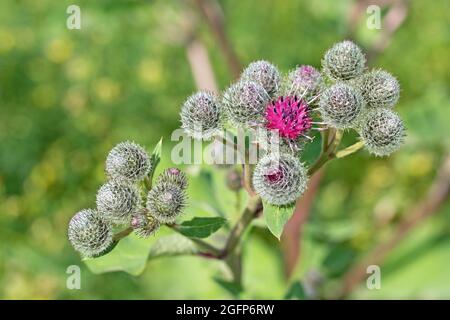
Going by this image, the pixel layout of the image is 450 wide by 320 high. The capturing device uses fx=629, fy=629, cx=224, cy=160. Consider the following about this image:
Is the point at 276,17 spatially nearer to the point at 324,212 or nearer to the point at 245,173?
the point at 324,212

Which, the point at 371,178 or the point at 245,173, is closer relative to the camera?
the point at 245,173

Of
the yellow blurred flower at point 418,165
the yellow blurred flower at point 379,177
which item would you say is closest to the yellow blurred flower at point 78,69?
the yellow blurred flower at point 379,177

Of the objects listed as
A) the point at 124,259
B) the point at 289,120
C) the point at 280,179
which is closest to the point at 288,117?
the point at 289,120

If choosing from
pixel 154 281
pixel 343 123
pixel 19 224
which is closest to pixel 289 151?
pixel 343 123

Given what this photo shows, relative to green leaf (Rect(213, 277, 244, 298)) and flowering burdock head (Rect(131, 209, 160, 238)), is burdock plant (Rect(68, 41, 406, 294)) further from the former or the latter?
green leaf (Rect(213, 277, 244, 298))

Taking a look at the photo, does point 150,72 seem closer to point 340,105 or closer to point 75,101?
point 75,101

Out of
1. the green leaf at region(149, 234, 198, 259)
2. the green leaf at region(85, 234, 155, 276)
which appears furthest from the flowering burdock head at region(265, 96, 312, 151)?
the green leaf at region(85, 234, 155, 276)

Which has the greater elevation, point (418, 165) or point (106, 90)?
point (106, 90)
